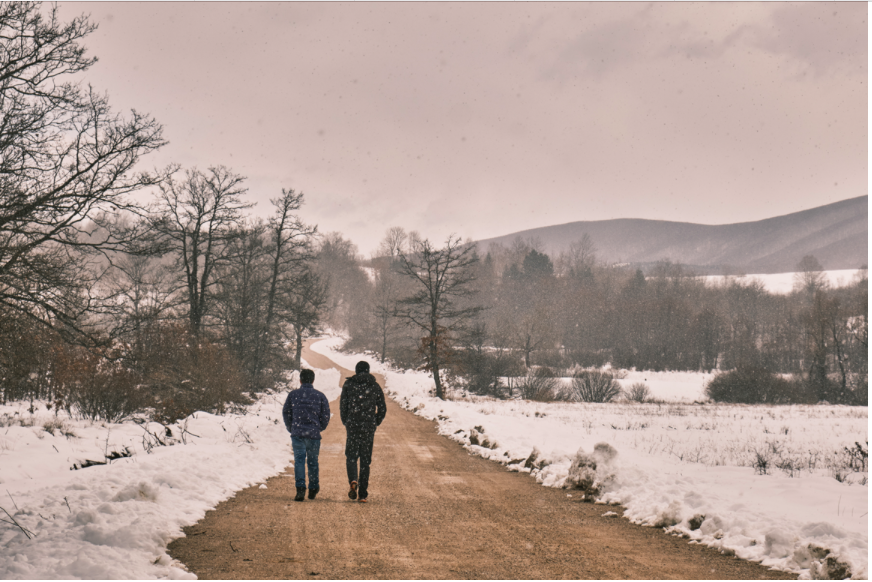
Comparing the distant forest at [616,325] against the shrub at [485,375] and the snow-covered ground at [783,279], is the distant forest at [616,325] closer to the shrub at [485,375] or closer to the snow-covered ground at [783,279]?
the shrub at [485,375]

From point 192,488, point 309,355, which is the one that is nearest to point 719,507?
point 192,488

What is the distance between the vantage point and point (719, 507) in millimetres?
6805

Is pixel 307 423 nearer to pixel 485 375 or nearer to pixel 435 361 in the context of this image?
pixel 435 361

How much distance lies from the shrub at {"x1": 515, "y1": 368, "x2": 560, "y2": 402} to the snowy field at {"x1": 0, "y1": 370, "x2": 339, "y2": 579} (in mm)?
27882

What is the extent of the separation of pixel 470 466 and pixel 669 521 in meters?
5.78

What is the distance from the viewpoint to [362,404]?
8.69 metres

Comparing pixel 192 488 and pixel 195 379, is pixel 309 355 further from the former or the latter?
pixel 192 488

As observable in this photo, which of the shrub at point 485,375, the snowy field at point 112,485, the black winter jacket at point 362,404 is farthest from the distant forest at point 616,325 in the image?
the black winter jacket at point 362,404

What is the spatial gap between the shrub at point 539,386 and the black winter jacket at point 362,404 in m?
32.2

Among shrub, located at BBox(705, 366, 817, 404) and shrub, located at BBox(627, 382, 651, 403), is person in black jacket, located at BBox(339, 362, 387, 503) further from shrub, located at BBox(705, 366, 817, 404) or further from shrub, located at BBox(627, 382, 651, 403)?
shrub, located at BBox(705, 366, 817, 404)

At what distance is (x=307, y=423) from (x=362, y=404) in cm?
93

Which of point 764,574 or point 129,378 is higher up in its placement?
point 129,378

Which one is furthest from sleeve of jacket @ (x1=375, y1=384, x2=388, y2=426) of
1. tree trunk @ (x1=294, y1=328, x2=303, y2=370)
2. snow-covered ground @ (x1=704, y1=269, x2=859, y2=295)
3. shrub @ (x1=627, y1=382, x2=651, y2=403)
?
snow-covered ground @ (x1=704, y1=269, x2=859, y2=295)

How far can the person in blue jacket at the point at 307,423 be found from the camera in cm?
838
